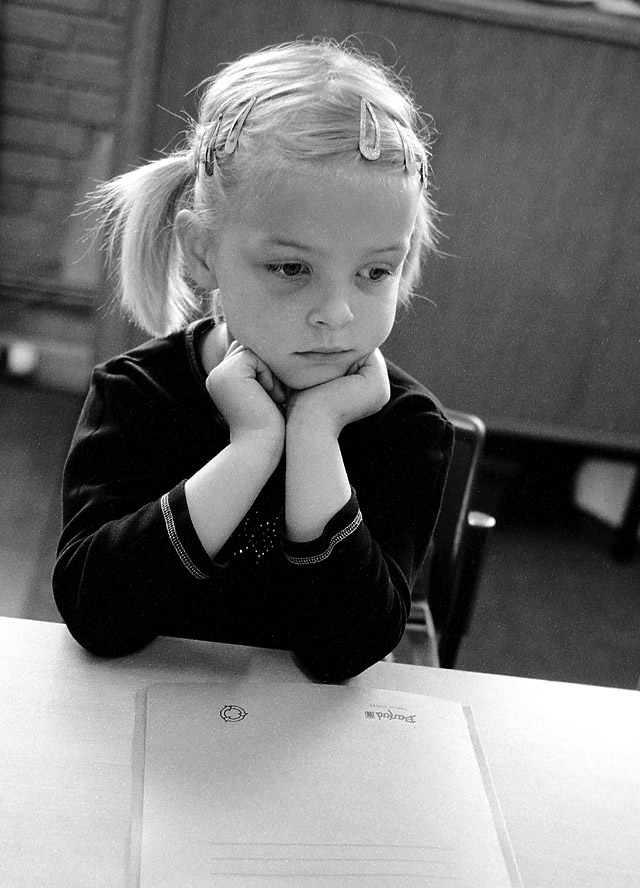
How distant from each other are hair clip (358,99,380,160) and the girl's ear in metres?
0.17

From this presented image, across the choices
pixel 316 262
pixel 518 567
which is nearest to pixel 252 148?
pixel 316 262

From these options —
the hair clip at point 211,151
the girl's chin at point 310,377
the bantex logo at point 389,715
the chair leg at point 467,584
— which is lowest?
the chair leg at point 467,584

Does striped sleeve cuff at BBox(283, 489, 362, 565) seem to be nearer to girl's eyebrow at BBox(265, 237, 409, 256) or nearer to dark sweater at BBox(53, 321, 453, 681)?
dark sweater at BBox(53, 321, 453, 681)

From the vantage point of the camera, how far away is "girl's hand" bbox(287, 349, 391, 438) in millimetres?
862

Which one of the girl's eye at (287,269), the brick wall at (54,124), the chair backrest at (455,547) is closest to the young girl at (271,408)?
the girl's eye at (287,269)

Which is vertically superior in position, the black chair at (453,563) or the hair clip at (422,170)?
the hair clip at (422,170)

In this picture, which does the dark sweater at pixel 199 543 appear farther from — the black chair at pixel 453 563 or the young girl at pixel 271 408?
the black chair at pixel 453 563

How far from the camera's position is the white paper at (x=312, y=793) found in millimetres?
550

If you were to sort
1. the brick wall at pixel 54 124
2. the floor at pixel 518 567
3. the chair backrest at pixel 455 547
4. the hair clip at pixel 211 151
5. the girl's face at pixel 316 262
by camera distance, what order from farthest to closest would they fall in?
1. the brick wall at pixel 54 124
2. the floor at pixel 518 567
3. the chair backrest at pixel 455 547
4. the hair clip at pixel 211 151
5. the girl's face at pixel 316 262

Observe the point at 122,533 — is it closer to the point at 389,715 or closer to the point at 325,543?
the point at 325,543

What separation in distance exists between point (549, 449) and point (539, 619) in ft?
1.70

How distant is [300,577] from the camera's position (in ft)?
2.70

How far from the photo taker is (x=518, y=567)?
2.48 m

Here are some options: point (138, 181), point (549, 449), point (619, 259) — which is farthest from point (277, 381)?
point (549, 449)
